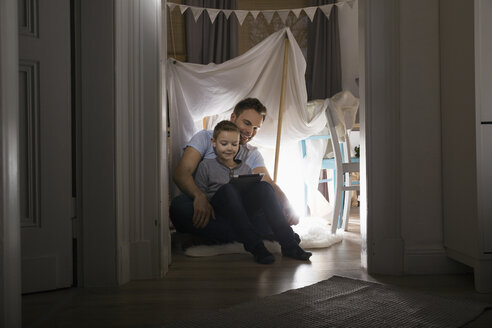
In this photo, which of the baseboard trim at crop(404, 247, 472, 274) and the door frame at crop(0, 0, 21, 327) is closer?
the door frame at crop(0, 0, 21, 327)

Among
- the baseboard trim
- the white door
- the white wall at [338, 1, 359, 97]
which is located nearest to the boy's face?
the white door

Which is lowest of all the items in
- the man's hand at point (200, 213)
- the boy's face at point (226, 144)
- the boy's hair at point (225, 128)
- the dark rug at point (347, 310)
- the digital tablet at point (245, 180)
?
the dark rug at point (347, 310)

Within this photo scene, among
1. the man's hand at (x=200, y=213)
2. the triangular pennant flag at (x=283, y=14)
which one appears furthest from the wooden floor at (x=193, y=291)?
the triangular pennant flag at (x=283, y=14)

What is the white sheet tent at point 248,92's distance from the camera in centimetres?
250

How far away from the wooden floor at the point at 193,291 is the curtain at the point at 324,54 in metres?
2.62

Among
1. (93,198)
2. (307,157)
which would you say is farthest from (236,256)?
(307,157)

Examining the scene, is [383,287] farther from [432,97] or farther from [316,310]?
[432,97]

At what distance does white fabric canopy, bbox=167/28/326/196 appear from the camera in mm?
2496

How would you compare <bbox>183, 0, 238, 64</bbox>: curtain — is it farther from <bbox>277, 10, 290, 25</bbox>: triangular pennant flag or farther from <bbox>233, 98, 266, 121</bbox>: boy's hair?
<bbox>233, 98, 266, 121</bbox>: boy's hair

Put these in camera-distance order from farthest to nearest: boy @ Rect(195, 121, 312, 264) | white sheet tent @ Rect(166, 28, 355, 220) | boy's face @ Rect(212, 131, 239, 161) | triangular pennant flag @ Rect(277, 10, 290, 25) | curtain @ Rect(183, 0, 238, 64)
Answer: curtain @ Rect(183, 0, 238, 64), triangular pennant flag @ Rect(277, 10, 290, 25), white sheet tent @ Rect(166, 28, 355, 220), boy's face @ Rect(212, 131, 239, 161), boy @ Rect(195, 121, 312, 264)

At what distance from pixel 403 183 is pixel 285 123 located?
1.27 m

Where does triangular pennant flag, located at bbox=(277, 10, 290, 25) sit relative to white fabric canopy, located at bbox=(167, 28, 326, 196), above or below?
above

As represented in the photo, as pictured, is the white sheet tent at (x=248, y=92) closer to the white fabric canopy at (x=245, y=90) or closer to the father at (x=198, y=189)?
the white fabric canopy at (x=245, y=90)

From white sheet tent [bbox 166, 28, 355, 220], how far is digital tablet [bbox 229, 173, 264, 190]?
46 centimetres
